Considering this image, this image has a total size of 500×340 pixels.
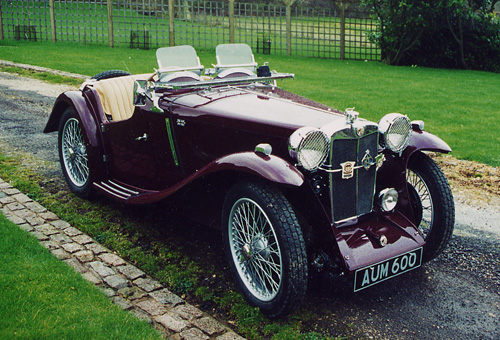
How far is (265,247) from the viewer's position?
10.7ft

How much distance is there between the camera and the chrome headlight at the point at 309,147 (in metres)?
3.20

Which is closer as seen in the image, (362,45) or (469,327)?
(469,327)

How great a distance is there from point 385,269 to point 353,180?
616 mm

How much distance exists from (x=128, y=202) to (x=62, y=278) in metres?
1.06

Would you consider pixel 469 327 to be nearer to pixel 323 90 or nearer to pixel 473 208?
pixel 473 208

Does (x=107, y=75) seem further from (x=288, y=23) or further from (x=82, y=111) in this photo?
(x=288, y=23)

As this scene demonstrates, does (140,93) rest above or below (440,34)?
below

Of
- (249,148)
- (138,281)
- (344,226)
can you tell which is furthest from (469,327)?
(138,281)

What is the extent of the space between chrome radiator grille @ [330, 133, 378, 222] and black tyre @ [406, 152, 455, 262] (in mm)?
459

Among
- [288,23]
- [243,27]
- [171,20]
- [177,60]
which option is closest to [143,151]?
[177,60]

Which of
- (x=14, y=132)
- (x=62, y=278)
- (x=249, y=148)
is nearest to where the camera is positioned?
(x=62, y=278)

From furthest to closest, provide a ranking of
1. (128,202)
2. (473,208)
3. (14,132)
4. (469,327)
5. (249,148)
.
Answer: (14,132), (473,208), (128,202), (249,148), (469,327)

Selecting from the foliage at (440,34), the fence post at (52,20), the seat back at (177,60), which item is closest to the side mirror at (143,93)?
the seat back at (177,60)

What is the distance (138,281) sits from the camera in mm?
3551
